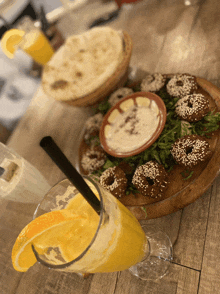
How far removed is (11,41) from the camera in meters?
2.46

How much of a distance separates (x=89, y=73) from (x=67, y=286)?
1.48 m

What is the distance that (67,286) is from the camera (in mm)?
1108

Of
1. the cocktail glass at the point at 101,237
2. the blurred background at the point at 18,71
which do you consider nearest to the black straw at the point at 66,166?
the cocktail glass at the point at 101,237

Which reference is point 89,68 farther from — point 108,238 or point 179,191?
point 108,238

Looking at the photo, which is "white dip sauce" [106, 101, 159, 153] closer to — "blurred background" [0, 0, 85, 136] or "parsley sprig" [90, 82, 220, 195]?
"parsley sprig" [90, 82, 220, 195]

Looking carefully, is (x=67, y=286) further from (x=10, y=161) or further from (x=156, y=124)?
(x=156, y=124)

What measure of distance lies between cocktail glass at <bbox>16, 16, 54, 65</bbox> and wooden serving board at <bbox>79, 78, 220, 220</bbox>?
79.9 inches

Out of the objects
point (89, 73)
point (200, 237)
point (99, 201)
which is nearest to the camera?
point (99, 201)

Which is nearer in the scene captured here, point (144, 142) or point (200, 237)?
point (200, 237)

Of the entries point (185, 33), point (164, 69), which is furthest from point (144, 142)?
point (185, 33)

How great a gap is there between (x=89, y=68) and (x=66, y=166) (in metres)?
1.46

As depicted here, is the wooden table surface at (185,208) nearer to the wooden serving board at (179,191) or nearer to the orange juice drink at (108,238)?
the wooden serving board at (179,191)

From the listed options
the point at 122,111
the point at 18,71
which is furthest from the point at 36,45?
the point at 122,111

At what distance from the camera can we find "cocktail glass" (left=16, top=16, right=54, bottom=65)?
2430 millimetres
